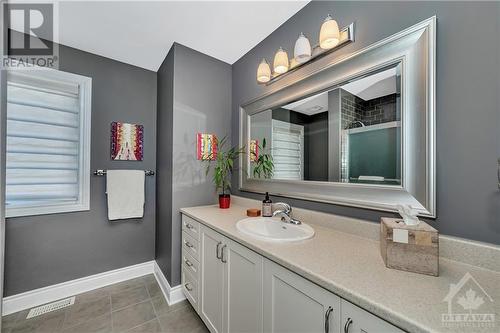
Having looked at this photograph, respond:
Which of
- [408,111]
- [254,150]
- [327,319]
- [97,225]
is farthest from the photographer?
[97,225]

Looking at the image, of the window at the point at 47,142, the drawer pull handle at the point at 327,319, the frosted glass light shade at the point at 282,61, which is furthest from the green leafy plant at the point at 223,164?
the drawer pull handle at the point at 327,319

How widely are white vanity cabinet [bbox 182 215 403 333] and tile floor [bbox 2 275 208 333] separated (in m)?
0.20

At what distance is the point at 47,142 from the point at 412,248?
9.01 ft

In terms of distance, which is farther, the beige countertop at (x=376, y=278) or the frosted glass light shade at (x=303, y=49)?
the frosted glass light shade at (x=303, y=49)

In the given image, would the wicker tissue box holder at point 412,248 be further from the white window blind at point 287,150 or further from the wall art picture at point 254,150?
the wall art picture at point 254,150

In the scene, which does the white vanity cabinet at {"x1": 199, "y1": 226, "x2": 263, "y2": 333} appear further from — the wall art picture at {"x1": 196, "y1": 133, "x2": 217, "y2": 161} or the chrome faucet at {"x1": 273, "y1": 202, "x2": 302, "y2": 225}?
the wall art picture at {"x1": 196, "y1": 133, "x2": 217, "y2": 161}

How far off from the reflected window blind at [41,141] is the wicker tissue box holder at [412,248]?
8.31ft

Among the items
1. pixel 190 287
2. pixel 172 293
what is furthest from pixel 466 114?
pixel 172 293

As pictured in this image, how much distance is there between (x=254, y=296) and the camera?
3.16ft

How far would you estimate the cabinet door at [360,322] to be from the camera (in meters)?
0.53

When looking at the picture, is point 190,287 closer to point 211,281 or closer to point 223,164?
point 211,281

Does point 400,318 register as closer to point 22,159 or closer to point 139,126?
point 139,126

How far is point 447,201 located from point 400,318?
610 millimetres

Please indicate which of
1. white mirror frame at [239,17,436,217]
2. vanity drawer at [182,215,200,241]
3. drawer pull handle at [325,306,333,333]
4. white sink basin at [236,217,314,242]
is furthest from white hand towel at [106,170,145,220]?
drawer pull handle at [325,306,333,333]
